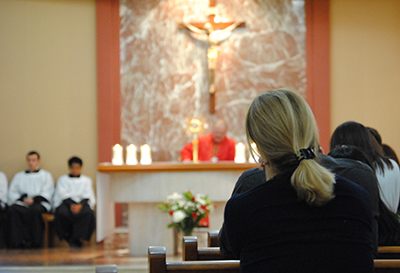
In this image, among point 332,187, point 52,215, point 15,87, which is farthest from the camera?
point 15,87

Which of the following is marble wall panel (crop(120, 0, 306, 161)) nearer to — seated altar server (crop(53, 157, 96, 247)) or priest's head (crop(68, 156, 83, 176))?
priest's head (crop(68, 156, 83, 176))

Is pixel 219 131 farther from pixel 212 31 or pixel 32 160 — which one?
pixel 32 160

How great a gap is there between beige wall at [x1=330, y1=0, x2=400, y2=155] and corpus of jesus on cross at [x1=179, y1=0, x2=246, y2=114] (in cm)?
175

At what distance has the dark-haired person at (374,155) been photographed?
2.91 metres

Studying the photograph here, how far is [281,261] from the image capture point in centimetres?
150

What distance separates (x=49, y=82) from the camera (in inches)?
A: 319

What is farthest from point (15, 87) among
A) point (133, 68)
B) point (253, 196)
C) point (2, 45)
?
point (253, 196)

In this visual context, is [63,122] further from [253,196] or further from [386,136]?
[253,196]

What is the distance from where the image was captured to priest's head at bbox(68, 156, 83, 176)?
7543 millimetres

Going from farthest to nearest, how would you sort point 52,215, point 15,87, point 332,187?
point 15,87 → point 52,215 → point 332,187

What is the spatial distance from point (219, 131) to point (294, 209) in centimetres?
597

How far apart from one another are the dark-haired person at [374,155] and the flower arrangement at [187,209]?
109 inches

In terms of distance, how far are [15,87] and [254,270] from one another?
737 cm

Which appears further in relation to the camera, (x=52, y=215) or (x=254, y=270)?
(x=52, y=215)
